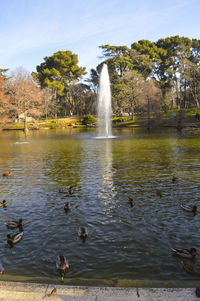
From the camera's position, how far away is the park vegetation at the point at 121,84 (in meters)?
78.5

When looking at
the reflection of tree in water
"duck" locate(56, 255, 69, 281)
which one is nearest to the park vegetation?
the reflection of tree in water

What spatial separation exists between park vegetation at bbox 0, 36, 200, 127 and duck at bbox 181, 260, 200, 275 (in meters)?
69.2

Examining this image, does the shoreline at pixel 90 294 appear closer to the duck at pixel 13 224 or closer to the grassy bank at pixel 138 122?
the duck at pixel 13 224

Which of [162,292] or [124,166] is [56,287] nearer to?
[162,292]

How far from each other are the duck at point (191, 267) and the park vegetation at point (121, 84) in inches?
2723

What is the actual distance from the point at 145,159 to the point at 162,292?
19377 millimetres

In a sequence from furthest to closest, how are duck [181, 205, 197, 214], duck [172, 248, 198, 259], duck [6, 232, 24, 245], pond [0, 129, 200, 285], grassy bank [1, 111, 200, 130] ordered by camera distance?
grassy bank [1, 111, 200, 130], duck [181, 205, 197, 214], duck [6, 232, 24, 245], duck [172, 248, 198, 259], pond [0, 129, 200, 285]

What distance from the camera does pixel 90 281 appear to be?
721 cm

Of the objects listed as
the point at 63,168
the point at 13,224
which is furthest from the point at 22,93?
the point at 13,224

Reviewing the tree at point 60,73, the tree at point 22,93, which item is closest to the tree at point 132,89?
the tree at point 22,93

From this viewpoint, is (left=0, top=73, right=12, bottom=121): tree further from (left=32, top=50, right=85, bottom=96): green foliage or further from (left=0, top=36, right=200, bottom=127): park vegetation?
(left=32, top=50, right=85, bottom=96): green foliage

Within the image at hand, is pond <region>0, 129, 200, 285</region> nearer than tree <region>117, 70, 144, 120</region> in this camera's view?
Yes

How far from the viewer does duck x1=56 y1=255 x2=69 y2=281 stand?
7492 millimetres

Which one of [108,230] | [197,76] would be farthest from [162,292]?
[197,76]
